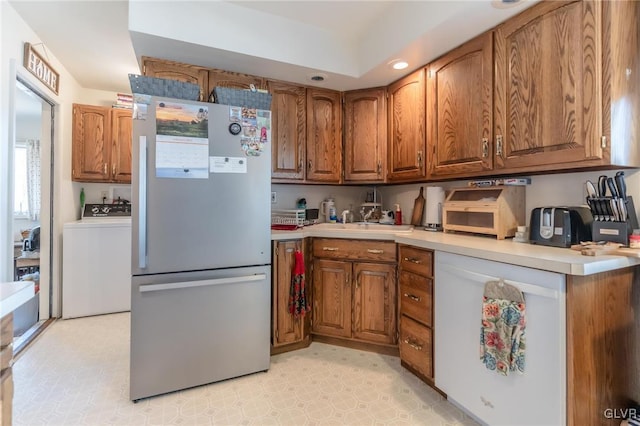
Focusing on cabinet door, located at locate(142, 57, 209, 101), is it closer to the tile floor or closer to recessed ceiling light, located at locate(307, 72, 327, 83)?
Answer: recessed ceiling light, located at locate(307, 72, 327, 83)

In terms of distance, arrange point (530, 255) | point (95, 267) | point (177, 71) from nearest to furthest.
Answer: point (530, 255) → point (177, 71) → point (95, 267)

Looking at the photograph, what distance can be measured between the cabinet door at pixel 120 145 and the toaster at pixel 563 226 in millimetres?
3816

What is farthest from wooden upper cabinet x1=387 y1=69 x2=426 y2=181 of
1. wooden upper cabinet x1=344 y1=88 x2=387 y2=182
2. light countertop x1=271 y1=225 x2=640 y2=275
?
light countertop x1=271 y1=225 x2=640 y2=275

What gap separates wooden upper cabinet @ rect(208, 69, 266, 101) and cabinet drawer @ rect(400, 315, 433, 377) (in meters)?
2.14

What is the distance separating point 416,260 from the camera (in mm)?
1988

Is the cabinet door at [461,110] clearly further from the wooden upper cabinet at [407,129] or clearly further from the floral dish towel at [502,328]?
the floral dish towel at [502,328]

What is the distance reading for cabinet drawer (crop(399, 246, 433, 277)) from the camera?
74.3 inches

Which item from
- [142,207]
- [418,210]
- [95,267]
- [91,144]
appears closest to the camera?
[142,207]

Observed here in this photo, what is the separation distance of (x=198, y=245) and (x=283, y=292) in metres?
0.75

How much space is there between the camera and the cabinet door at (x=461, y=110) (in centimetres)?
191

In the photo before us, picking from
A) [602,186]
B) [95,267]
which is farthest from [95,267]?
[602,186]

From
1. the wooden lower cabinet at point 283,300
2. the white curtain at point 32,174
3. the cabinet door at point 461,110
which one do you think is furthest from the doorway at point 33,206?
the cabinet door at point 461,110

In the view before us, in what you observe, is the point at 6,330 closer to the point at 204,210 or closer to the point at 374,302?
the point at 204,210

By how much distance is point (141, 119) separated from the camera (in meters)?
1.79
